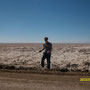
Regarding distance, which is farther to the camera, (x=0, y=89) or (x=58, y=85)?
(x=58, y=85)

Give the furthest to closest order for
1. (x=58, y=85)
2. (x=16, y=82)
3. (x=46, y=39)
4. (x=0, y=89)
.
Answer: (x=46, y=39) → (x=16, y=82) → (x=58, y=85) → (x=0, y=89)

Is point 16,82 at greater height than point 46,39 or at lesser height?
lesser

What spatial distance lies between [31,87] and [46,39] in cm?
299

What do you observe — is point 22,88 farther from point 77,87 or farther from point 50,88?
point 77,87

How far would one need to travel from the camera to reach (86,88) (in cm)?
369

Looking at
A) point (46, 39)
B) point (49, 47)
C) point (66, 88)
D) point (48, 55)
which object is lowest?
point (66, 88)

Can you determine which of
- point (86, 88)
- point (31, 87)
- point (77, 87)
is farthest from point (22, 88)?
point (86, 88)

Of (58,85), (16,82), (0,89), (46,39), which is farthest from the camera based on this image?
(46,39)

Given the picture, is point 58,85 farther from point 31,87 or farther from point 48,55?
point 48,55

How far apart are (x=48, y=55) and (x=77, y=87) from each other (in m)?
2.81

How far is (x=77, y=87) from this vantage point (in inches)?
148

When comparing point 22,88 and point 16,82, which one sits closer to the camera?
point 22,88

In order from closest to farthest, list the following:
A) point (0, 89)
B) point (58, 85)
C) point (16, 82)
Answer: point (0, 89) → point (58, 85) → point (16, 82)

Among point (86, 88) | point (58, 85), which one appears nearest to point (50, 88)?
point (58, 85)
